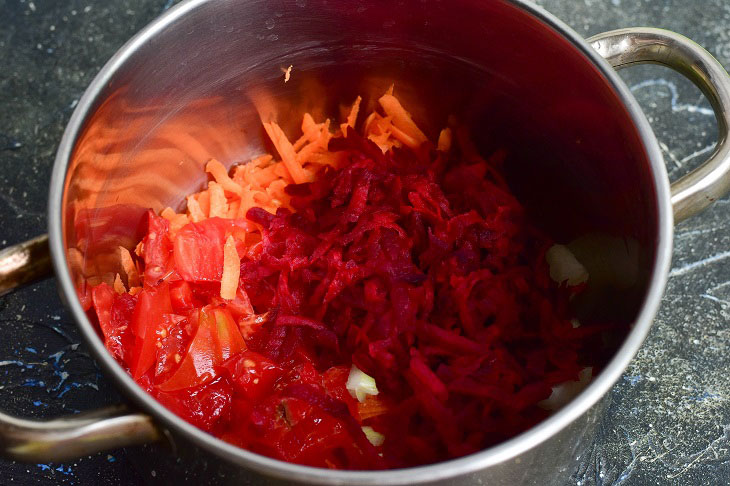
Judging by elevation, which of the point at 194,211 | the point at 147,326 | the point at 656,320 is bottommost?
the point at 656,320

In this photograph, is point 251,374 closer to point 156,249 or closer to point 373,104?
point 156,249

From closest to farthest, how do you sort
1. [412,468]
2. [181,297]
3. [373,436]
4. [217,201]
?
[412,468]
[373,436]
[181,297]
[217,201]

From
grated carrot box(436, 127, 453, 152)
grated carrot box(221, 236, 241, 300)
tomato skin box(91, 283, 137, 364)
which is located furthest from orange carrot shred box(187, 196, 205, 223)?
grated carrot box(436, 127, 453, 152)

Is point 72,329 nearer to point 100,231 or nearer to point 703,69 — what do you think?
point 100,231

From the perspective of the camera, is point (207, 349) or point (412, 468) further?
point (207, 349)

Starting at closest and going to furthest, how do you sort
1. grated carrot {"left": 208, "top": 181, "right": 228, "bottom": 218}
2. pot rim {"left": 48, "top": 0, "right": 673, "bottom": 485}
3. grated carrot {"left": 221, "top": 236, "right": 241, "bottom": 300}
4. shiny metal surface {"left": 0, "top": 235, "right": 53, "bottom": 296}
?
pot rim {"left": 48, "top": 0, "right": 673, "bottom": 485}, shiny metal surface {"left": 0, "top": 235, "right": 53, "bottom": 296}, grated carrot {"left": 221, "top": 236, "right": 241, "bottom": 300}, grated carrot {"left": 208, "top": 181, "right": 228, "bottom": 218}

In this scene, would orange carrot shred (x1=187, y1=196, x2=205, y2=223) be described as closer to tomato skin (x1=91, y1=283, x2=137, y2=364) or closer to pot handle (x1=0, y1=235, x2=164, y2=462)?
tomato skin (x1=91, y1=283, x2=137, y2=364)

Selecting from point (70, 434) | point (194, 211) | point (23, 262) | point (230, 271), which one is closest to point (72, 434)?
point (70, 434)
